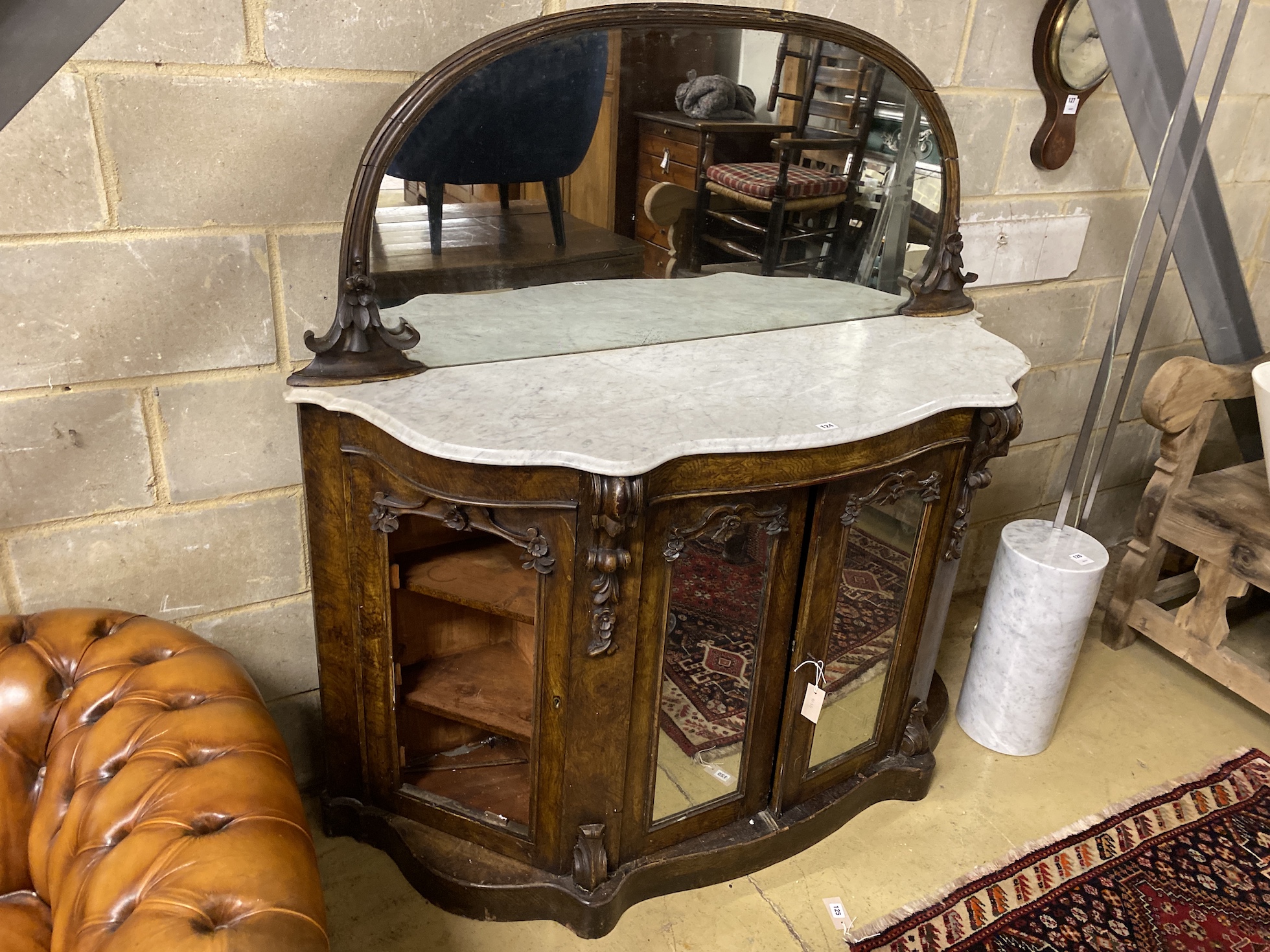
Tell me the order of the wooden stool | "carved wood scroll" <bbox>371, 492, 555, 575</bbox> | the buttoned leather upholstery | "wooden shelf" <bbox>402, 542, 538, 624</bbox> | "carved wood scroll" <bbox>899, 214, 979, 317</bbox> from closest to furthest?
1. the buttoned leather upholstery
2. "carved wood scroll" <bbox>371, 492, 555, 575</bbox>
3. "wooden shelf" <bbox>402, 542, 538, 624</bbox>
4. "carved wood scroll" <bbox>899, 214, 979, 317</bbox>
5. the wooden stool

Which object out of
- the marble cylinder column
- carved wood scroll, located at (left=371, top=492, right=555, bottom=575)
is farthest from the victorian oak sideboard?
the marble cylinder column

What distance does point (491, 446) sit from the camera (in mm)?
1205

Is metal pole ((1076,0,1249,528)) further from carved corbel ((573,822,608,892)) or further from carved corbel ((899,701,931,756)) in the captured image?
carved corbel ((573,822,608,892))

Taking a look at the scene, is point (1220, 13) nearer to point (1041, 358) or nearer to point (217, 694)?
point (1041, 358)

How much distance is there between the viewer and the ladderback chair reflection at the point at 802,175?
160 centimetres

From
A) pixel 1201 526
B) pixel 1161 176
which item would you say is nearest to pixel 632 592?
pixel 1161 176

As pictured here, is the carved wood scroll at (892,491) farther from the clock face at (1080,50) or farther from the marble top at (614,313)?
the clock face at (1080,50)

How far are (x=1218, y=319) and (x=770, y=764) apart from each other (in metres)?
1.66

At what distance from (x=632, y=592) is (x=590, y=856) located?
486mm

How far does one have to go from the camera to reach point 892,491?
152 cm

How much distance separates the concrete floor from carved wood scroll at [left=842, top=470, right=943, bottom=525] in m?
0.70

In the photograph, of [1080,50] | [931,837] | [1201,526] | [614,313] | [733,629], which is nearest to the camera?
[733,629]

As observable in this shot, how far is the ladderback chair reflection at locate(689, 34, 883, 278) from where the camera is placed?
1.60 metres

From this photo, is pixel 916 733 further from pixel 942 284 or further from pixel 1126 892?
pixel 942 284
